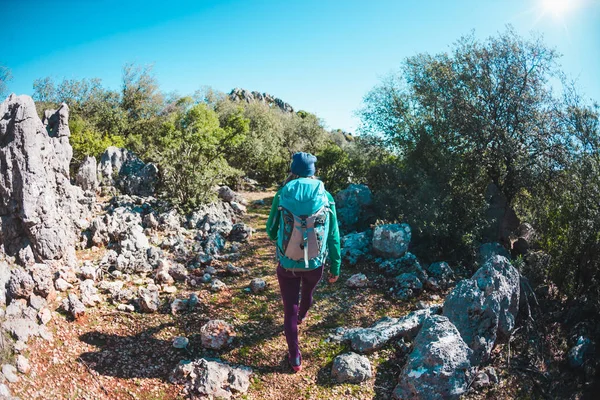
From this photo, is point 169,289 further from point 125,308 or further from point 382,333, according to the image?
point 382,333

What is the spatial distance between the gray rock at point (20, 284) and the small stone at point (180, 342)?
213 centimetres

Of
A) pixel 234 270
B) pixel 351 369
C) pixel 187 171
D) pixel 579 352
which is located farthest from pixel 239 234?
pixel 579 352

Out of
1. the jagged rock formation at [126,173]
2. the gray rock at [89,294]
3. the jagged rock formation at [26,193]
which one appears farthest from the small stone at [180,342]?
the jagged rock formation at [126,173]

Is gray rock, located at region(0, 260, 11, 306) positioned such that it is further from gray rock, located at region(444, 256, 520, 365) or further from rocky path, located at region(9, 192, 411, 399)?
gray rock, located at region(444, 256, 520, 365)

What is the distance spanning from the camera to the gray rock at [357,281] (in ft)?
22.4

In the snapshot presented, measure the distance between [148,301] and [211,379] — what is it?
194 cm

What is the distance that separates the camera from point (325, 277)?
739 cm

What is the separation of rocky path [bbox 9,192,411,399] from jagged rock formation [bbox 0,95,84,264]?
1.32m

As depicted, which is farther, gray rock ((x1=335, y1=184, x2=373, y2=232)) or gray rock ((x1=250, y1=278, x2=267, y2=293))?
gray rock ((x1=335, y1=184, x2=373, y2=232))

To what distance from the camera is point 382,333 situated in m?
4.88

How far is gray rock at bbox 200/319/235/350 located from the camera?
474 cm

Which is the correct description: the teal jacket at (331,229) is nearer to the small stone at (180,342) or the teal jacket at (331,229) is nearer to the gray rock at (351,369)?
the gray rock at (351,369)

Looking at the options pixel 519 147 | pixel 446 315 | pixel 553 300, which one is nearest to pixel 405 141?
pixel 519 147

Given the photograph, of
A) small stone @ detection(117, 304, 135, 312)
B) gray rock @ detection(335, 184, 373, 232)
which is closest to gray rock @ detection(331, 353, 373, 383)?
small stone @ detection(117, 304, 135, 312)
